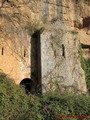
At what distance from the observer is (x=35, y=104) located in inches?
410

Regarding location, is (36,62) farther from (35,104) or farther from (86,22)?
(86,22)

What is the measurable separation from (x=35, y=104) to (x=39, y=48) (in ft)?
10.2

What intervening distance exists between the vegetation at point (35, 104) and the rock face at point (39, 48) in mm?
932

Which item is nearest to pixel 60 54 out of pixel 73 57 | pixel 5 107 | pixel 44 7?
pixel 73 57

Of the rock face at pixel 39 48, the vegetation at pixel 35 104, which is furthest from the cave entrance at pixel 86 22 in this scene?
the vegetation at pixel 35 104

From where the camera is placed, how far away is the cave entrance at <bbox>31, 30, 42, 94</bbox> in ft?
40.4

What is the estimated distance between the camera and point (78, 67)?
12945 mm

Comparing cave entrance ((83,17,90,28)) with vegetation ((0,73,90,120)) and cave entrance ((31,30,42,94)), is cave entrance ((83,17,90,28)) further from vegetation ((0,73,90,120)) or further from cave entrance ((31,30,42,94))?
vegetation ((0,73,90,120))

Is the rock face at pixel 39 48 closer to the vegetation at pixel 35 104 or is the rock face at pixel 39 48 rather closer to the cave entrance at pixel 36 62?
the cave entrance at pixel 36 62

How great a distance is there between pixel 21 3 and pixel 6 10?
0.90 metres

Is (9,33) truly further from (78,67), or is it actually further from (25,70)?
(78,67)

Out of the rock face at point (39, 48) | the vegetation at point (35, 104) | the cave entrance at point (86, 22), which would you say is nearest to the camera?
the vegetation at point (35, 104)

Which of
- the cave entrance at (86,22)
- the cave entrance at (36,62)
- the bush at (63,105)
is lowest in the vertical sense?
the bush at (63,105)

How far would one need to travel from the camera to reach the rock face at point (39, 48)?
1225cm
